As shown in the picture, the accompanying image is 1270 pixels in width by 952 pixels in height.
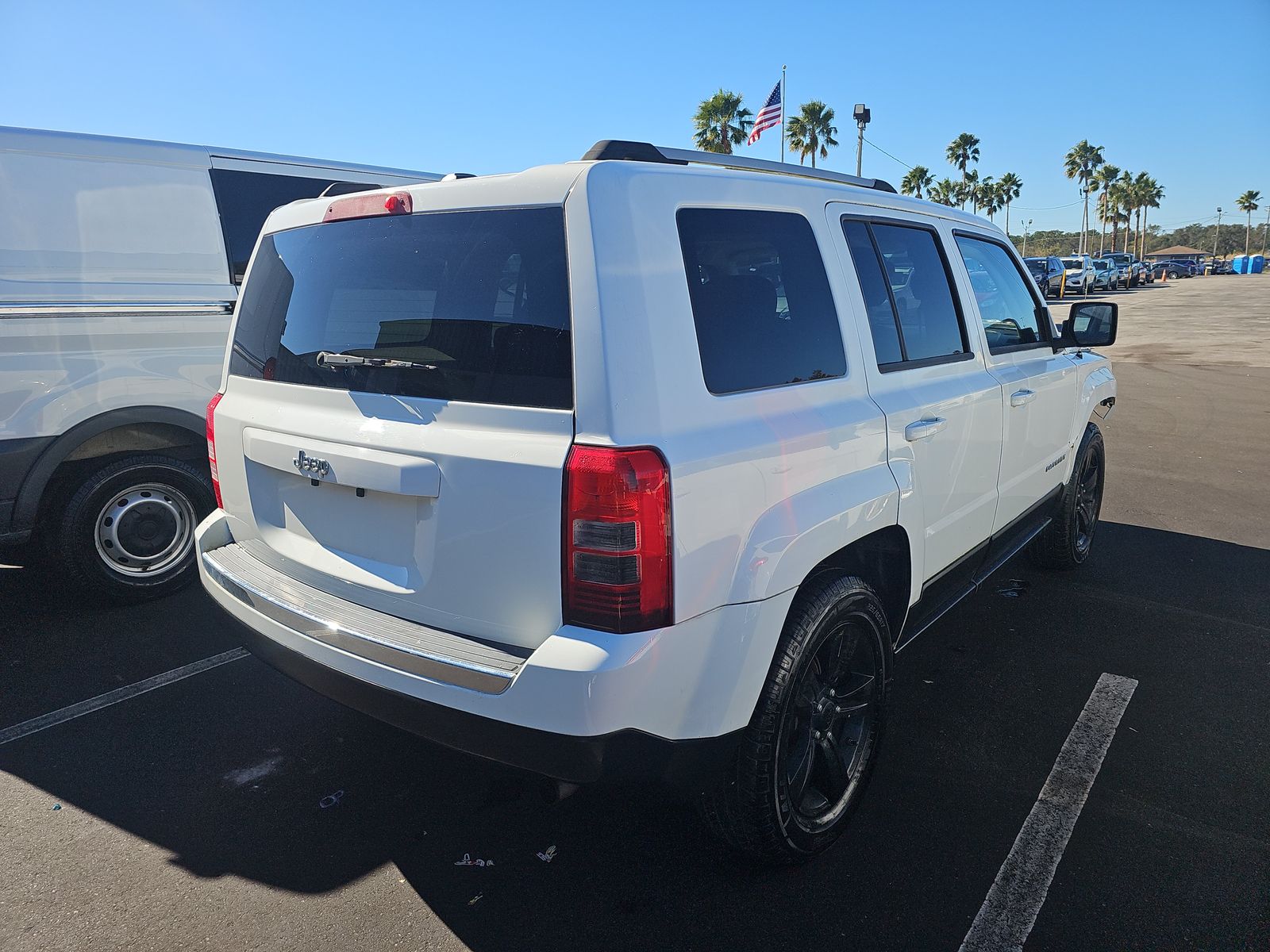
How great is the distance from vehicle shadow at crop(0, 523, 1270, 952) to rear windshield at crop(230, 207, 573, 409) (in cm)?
115

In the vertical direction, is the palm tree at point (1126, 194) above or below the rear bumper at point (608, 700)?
above

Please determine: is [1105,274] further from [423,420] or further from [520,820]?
[423,420]

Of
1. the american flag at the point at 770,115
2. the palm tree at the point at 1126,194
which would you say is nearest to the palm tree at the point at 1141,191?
the palm tree at the point at 1126,194

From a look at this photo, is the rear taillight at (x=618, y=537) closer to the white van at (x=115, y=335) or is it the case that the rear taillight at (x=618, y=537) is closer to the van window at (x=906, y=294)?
the van window at (x=906, y=294)

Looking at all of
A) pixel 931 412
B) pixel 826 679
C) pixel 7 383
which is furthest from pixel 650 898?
pixel 7 383

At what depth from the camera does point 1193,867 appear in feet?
8.19

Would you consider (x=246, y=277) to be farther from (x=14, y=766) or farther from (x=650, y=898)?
(x=650, y=898)

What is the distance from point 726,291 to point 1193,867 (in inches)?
85.8

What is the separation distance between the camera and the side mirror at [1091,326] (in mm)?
4410

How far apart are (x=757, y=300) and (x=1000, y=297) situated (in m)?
2.14

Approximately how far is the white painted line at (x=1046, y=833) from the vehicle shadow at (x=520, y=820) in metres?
0.05

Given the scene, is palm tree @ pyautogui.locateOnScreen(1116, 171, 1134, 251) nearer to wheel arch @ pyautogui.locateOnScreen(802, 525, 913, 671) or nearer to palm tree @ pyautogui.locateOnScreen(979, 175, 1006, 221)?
palm tree @ pyautogui.locateOnScreen(979, 175, 1006, 221)

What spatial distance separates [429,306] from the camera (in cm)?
228

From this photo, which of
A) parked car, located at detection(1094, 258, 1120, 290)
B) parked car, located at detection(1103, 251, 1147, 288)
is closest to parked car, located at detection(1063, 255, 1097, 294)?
parked car, located at detection(1094, 258, 1120, 290)
